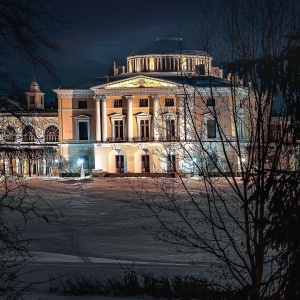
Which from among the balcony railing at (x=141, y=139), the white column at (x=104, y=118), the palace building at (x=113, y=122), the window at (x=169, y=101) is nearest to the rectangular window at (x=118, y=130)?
the palace building at (x=113, y=122)

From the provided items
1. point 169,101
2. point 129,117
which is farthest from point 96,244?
point 129,117

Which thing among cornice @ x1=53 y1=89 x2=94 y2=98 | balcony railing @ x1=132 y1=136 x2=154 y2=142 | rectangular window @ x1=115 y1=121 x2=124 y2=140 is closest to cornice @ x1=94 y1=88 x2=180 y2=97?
cornice @ x1=53 y1=89 x2=94 y2=98

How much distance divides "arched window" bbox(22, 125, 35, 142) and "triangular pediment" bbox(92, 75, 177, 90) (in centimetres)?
3484

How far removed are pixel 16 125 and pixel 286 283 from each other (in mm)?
2584

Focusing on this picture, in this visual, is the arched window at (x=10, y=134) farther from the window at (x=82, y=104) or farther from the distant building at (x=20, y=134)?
the window at (x=82, y=104)

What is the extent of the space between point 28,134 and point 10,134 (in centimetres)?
16

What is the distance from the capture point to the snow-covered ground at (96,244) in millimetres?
10758

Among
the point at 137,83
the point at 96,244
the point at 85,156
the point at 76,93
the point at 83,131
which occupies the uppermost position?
the point at 137,83

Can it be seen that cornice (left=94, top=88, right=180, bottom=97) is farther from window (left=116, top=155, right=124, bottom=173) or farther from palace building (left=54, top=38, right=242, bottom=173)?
window (left=116, top=155, right=124, bottom=173)

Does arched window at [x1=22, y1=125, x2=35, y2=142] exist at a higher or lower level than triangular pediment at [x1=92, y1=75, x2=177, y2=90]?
lower

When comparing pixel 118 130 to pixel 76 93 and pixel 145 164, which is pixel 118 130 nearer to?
pixel 145 164

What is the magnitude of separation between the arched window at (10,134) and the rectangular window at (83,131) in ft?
121

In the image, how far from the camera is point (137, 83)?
40.7m

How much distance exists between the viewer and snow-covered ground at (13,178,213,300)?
10.8 m
